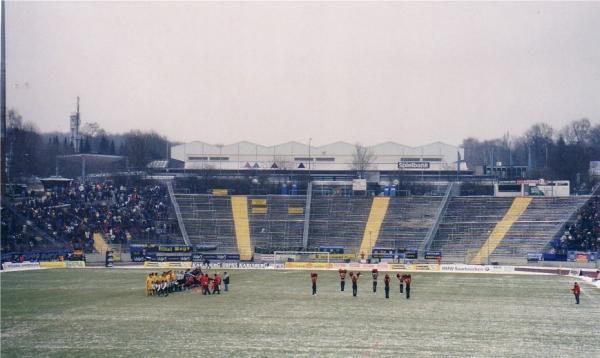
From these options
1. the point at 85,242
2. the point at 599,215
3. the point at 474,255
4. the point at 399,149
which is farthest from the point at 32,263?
the point at 399,149

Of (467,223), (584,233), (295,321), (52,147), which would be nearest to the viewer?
(295,321)

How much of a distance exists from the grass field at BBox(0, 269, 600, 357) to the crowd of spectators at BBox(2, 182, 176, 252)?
27.9 m

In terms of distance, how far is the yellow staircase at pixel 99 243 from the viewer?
79312mm

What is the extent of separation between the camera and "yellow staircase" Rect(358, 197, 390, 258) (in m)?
82.1

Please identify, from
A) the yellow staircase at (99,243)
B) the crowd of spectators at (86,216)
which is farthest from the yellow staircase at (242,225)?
the yellow staircase at (99,243)

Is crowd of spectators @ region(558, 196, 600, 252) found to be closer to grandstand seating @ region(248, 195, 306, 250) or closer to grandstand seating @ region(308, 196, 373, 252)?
grandstand seating @ region(308, 196, 373, 252)

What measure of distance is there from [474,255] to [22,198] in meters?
51.7

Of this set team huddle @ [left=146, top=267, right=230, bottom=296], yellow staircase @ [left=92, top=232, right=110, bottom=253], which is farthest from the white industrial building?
team huddle @ [left=146, top=267, right=230, bottom=296]

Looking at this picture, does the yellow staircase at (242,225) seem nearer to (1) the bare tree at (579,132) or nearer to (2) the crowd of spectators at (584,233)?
(2) the crowd of spectators at (584,233)

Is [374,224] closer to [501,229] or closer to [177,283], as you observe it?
[501,229]

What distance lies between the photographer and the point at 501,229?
8281 cm

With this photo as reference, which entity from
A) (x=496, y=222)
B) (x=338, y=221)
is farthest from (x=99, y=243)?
(x=496, y=222)

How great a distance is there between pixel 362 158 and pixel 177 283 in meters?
86.3

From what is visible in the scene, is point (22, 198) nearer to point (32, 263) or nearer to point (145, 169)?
point (32, 263)
